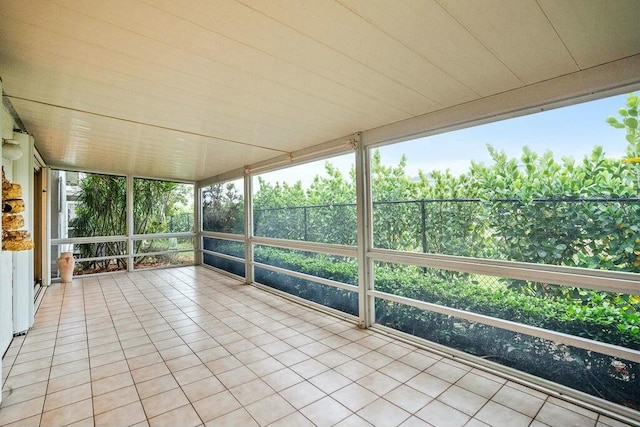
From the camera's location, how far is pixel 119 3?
1.31m

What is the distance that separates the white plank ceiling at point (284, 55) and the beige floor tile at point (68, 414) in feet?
7.55

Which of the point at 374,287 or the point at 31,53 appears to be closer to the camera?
the point at 31,53

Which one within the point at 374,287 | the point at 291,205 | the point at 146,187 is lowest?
the point at 374,287

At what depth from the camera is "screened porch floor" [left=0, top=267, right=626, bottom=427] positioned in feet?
6.38

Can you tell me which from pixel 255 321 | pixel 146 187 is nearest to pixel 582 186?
pixel 255 321

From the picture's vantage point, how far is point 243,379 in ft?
7.86

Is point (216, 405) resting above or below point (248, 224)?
below

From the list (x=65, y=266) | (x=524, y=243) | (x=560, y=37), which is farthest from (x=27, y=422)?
(x=65, y=266)

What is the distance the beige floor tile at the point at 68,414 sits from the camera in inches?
75.0

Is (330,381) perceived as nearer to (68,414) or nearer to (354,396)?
(354,396)

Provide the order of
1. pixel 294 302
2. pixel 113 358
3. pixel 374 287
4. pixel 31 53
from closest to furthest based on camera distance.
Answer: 1. pixel 31 53
2. pixel 113 358
3. pixel 374 287
4. pixel 294 302

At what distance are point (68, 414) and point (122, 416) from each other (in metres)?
0.38

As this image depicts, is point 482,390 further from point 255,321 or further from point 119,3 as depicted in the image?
point 119,3

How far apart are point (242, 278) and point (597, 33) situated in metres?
5.95
